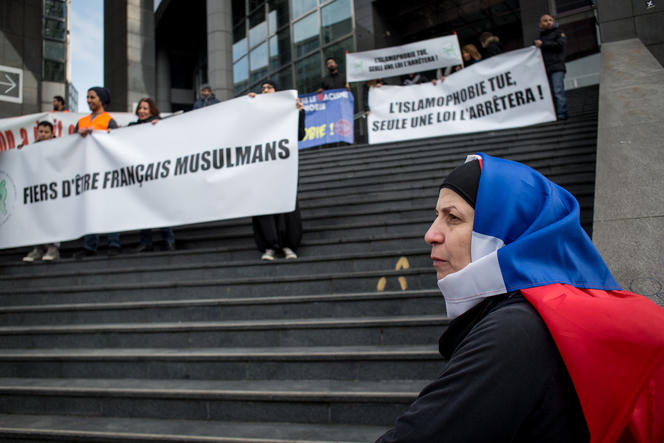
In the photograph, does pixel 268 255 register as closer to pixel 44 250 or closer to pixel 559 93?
pixel 44 250

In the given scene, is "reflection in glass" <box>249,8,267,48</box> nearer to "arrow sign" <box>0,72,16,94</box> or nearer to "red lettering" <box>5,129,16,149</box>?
"arrow sign" <box>0,72,16,94</box>

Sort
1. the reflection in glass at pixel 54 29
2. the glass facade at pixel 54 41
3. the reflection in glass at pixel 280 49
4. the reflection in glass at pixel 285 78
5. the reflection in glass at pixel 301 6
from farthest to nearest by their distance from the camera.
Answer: the reflection in glass at pixel 54 29 → the glass facade at pixel 54 41 → the reflection in glass at pixel 280 49 → the reflection in glass at pixel 285 78 → the reflection in glass at pixel 301 6

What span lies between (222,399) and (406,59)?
28.5 ft

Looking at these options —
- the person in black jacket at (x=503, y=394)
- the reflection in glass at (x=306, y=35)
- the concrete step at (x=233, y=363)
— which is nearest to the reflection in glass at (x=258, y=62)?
the reflection in glass at (x=306, y=35)

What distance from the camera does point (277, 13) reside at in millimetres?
19578

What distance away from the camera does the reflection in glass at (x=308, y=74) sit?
17.6 metres

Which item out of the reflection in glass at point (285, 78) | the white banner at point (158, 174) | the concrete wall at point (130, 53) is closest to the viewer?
the white banner at point (158, 174)

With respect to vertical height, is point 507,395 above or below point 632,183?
below

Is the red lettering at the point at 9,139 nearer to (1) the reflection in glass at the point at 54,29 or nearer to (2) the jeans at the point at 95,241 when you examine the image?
(2) the jeans at the point at 95,241

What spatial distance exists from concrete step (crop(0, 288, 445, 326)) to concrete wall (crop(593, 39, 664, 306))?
1.42 meters

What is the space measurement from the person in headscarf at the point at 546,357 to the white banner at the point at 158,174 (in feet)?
13.3

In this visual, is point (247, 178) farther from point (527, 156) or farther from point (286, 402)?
point (527, 156)

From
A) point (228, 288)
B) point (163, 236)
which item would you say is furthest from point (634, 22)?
point (163, 236)

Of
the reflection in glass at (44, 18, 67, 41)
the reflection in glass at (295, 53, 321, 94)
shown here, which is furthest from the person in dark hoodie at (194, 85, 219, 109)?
the reflection in glass at (44, 18, 67, 41)
